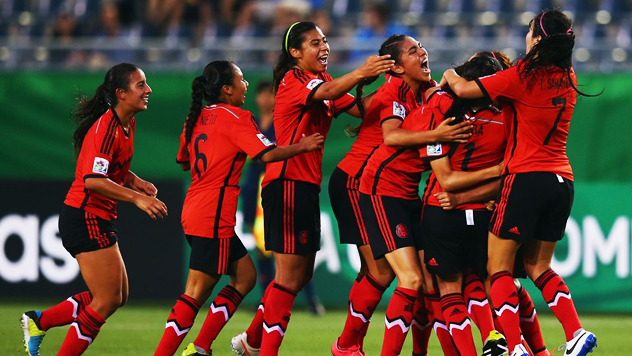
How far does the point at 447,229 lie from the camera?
625 centimetres

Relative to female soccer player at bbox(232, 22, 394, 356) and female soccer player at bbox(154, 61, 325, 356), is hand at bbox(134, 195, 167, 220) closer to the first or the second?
female soccer player at bbox(154, 61, 325, 356)

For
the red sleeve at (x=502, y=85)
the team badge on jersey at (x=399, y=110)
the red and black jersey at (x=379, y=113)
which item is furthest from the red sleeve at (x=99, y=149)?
the red sleeve at (x=502, y=85)

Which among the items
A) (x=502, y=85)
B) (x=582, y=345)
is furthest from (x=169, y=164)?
(x=582, y=345)

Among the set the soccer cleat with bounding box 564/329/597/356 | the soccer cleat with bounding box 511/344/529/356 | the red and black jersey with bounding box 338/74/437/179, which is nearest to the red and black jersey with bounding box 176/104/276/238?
the red and black jersey with bounding box 338/74/437/179

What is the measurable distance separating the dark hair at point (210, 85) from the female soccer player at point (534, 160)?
1.54 m

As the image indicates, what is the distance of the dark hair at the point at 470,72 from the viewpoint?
20.5ft

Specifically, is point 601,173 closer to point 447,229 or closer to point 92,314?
point 447,229

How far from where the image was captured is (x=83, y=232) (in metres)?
6.60

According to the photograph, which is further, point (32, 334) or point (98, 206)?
point (32, 334)

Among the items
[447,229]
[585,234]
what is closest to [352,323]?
[447,229]

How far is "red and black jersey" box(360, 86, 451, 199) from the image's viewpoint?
642 centimetres

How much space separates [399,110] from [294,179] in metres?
0.84

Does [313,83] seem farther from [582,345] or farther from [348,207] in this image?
[582,345]

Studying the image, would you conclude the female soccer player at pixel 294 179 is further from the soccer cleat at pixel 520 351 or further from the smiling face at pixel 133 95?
the soccer cleat at pixel 520 351
